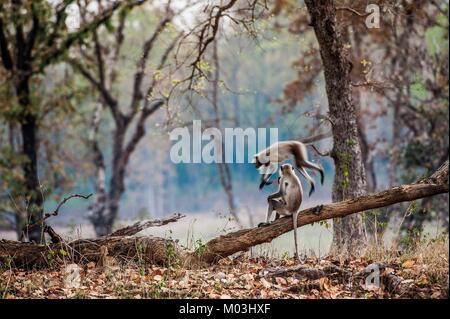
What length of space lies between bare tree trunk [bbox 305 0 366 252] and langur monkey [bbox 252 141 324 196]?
2827 millimetres

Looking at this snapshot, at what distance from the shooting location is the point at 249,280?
8.27 m

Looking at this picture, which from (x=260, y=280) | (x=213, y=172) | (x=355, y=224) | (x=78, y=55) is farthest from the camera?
(x=213, y=172)

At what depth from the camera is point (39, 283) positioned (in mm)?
8219

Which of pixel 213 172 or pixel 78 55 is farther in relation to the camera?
pixel 213 172

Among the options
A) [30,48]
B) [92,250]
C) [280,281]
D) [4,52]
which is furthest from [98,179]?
[280,281]

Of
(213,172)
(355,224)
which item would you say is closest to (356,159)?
(355,224)

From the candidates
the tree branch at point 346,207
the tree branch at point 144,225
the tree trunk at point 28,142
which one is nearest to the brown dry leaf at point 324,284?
the tree branch at point 346,207

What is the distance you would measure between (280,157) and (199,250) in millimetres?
1516
